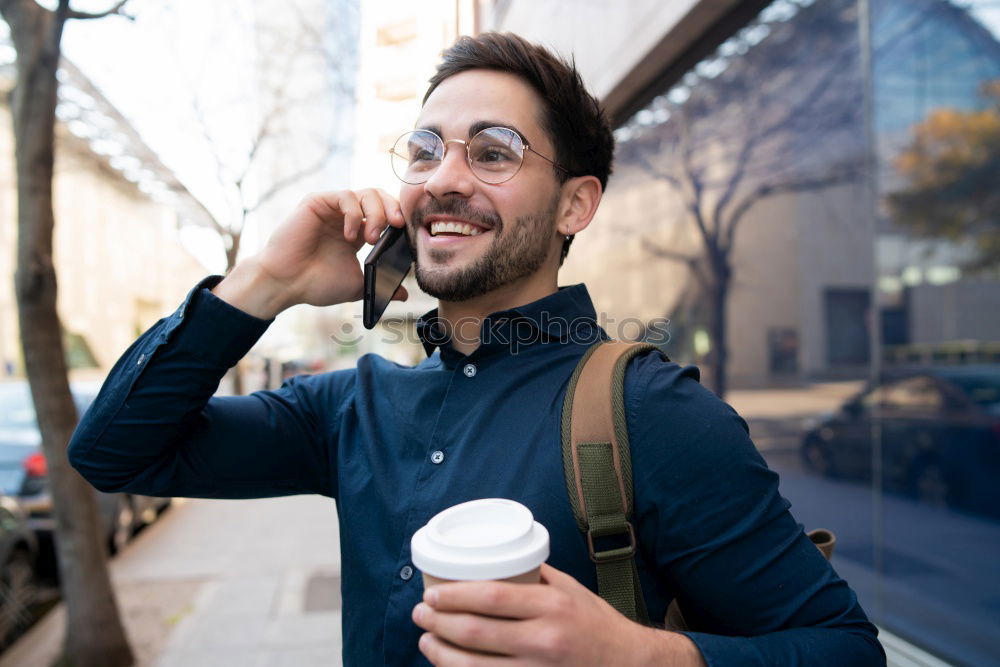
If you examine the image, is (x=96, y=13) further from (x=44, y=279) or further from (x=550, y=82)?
(x=550, y=82)

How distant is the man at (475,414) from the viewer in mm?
1173

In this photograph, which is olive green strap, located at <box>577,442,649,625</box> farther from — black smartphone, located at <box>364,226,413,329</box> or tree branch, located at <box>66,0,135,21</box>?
tree branch, located at <box>66,0,135,21</box>

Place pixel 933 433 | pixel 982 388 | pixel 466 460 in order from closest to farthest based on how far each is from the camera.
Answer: pixel 466 460 → pixel 982 388 → pixel 933 433

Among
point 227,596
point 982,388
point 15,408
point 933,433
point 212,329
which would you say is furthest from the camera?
point 15,408

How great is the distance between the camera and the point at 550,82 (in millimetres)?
1732

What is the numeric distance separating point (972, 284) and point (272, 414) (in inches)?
143

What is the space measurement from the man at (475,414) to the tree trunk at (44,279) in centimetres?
300

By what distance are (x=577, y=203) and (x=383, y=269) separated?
0.56m

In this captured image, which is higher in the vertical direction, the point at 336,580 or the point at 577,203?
the point at 577,203

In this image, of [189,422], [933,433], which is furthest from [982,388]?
[189,422]

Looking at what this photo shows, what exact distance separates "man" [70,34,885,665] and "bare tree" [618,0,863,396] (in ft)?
10.5

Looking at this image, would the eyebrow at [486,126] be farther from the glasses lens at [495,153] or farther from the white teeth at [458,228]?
the white teeth at [458,228]

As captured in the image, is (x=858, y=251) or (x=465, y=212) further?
(x=858, y=251)

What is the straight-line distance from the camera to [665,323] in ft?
20.5
